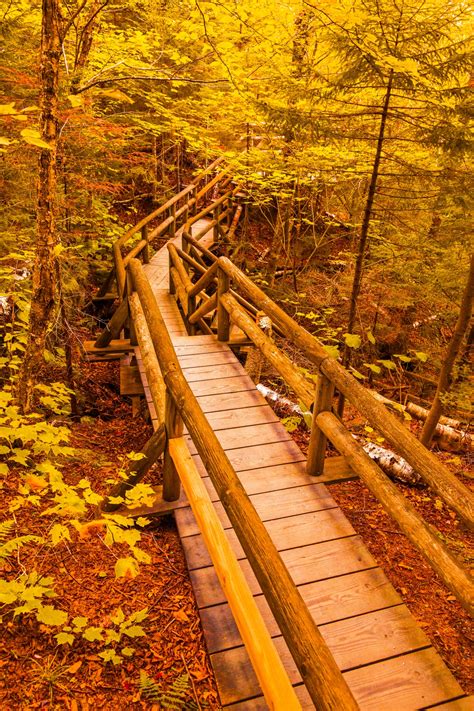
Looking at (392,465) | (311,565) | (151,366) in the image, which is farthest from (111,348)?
(311,565)

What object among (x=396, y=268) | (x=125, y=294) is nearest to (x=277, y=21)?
(x=396, y=268)

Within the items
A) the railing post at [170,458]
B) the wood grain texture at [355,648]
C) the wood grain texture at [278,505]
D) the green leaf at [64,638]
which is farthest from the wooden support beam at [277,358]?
the green leaf at [64,638]

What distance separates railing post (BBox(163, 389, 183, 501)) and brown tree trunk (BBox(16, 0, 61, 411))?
1607mm

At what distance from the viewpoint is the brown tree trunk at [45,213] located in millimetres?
3629

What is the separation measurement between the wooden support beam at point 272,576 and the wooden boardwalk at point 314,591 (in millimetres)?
963

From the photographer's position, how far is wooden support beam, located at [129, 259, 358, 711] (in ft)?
5.25

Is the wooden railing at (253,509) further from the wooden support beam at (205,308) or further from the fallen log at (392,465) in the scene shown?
the fallen log at (392,465)

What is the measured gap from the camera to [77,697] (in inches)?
95.0

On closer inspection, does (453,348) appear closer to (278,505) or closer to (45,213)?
(278,505)

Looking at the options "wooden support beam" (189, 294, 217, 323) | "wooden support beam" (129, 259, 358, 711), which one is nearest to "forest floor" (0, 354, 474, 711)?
"wooden support beam" (129, 259, 358, 711)

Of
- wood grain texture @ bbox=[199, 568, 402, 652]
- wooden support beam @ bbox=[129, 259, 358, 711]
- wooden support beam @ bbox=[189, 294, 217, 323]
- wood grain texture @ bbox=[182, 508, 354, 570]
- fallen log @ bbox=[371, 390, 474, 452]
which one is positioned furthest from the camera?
fallen log @ bbox=[371, 390, 474, 452]

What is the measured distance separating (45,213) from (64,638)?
10.6 feet

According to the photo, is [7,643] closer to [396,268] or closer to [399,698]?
[399,698]

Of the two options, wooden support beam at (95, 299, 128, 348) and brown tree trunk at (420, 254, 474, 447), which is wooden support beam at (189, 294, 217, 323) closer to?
wooden support beam at (95, 299, 128, 348)
